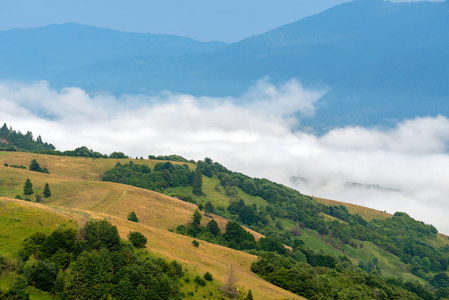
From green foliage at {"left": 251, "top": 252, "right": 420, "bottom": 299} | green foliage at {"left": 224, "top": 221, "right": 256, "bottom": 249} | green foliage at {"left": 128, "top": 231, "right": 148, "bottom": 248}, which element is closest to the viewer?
green foliage at {"left": 128, "top": 231, "right": 148, "bottom": 248}

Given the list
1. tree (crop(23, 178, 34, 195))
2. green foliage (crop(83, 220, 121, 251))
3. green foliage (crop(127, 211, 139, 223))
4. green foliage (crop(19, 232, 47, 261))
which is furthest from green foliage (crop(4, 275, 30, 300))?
tree (crop(23, 178, 34, 195))

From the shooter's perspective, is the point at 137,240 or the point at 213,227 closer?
the point at 137,240

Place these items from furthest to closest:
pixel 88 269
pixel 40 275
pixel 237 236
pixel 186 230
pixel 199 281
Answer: pixel 237 236 < pixel 186 230 < pixel 199 281 < pixel 88 269 < pixel 40 275

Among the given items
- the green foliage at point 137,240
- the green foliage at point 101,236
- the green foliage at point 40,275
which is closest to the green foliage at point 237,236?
the green foliage at point 137,240

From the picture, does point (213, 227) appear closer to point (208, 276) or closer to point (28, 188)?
point (208, 276)

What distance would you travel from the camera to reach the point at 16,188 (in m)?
133

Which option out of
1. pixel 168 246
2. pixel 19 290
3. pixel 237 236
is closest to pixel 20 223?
pixel 19 290

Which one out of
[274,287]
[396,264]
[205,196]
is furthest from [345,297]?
[396,264]

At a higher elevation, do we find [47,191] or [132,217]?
[132,217]

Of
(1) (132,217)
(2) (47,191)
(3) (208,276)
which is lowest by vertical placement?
(2) (47,191)

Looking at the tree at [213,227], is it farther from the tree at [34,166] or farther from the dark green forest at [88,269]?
the tree at [34,166]

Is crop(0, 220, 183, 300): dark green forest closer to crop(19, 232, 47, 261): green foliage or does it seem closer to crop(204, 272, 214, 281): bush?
crop(19, 232, 47, 261): green foliage

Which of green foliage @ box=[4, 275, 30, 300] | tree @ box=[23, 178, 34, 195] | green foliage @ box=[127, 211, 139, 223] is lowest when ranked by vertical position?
green foliage @ box=[4, 275, 30, 300]

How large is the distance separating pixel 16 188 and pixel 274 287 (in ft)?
355
